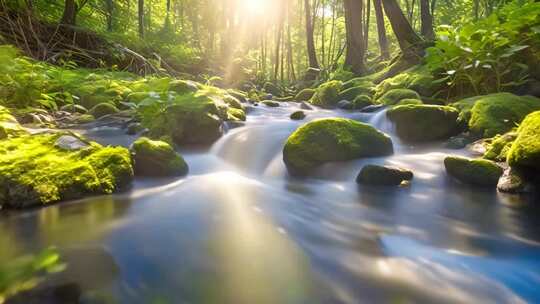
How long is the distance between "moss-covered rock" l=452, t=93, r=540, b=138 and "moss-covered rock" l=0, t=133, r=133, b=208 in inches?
202

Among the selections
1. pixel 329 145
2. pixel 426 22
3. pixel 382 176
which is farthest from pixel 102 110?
pixel 426 22

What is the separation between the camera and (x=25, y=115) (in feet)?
21.6

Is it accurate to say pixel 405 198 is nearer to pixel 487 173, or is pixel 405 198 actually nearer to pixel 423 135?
pixel 487 173

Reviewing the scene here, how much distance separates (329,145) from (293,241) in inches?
104

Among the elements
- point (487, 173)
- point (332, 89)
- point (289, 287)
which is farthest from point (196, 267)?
point (332, 89)

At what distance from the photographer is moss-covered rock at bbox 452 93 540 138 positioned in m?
5.83

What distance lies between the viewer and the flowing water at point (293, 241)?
2287 millimetres

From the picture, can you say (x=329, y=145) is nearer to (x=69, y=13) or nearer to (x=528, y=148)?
(x=528, y=148)

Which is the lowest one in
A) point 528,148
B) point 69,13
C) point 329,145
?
point 329,145

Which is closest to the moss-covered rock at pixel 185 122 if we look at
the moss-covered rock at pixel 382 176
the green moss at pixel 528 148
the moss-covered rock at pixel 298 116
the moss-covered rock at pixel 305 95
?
the moss-covered rock at pixel 298 116

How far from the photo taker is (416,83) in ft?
30.5

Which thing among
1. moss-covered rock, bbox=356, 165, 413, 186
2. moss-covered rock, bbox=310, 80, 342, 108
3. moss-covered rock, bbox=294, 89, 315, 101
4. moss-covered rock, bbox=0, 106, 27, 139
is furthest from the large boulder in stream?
moss-covered rock, bbox=294, 89, 315, 101

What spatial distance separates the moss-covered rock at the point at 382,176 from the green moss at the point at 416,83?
4.14m

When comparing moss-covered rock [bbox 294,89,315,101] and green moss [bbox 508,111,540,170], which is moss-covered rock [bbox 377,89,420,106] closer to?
green moss [bbox 508,111,540,170]
